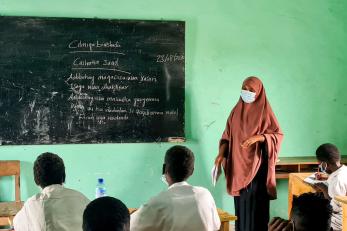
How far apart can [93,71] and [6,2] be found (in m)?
0.93

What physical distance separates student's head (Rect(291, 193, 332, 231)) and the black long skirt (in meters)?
2.09

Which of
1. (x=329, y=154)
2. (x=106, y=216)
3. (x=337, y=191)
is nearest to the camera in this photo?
(x=106, y=216)

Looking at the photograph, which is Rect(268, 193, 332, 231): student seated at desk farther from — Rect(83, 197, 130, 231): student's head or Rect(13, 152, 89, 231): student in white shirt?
Rect(13, 152, 89, 231): student in white shirt

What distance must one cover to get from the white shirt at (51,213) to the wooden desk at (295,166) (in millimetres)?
2657

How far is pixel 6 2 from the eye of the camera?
441 centimetres

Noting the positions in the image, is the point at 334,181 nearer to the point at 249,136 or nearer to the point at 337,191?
the point at 337,191

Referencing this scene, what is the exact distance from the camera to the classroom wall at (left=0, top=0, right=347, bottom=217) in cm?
460

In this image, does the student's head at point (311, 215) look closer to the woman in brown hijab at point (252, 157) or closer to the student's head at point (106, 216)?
the student's head at point (106, 216)

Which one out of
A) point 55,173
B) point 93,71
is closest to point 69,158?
point 93,71

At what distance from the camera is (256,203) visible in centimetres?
385

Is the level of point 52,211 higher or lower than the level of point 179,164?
lower

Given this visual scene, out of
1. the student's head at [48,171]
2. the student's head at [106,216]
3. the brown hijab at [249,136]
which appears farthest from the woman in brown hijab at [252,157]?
the student's head at [106,216]

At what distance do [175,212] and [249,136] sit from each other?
1.66 metres

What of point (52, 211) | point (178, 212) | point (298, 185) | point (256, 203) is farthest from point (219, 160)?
point (52, 211)
